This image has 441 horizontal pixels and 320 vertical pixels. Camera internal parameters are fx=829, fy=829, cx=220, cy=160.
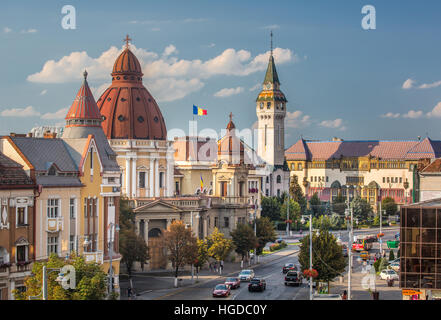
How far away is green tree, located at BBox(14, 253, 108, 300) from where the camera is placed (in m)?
47.7

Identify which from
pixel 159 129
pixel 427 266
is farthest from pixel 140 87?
pixel 427 266

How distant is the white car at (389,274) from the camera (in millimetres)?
80056

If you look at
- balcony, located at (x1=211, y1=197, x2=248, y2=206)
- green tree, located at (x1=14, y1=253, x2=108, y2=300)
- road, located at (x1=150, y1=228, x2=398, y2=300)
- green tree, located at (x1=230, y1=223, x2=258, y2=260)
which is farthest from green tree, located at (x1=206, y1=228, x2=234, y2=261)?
green tree, located at (x1=14, y1=253, x2=108, y2=300)

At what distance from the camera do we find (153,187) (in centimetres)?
10856

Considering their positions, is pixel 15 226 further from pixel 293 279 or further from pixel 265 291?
pixel 293 279

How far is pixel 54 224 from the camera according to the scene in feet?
192

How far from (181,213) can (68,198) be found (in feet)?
124

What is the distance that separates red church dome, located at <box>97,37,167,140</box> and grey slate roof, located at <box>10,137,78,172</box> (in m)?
42.5

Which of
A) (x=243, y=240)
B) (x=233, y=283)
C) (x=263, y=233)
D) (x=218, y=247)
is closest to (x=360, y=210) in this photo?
(x=263, y=233)

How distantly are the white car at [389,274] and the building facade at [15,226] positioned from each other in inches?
1499

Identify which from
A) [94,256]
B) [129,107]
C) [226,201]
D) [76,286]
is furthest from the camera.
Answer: [226,201]

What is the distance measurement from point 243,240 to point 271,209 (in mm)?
63094

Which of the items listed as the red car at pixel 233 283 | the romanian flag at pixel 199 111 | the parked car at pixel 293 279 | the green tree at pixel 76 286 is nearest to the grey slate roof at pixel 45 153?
the green tree at pixel 76 286

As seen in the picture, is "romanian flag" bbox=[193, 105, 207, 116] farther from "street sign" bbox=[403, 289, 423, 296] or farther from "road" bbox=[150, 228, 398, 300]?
"street sign" bbox=[403, 289, 423, 296]
